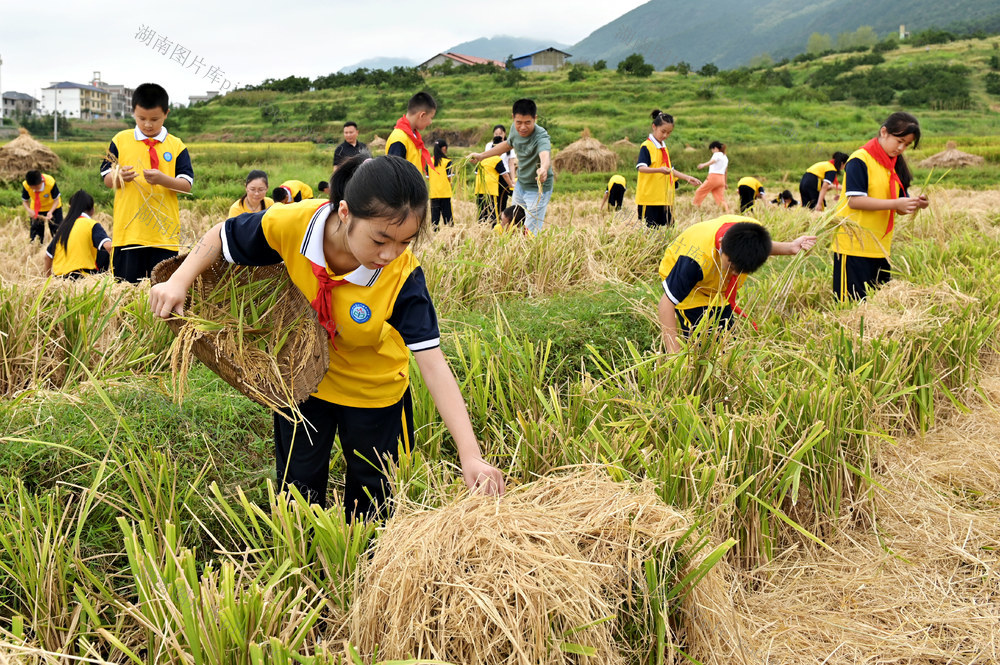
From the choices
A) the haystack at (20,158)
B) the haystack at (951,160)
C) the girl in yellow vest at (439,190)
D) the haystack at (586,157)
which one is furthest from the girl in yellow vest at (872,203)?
the haystack at (20,158)

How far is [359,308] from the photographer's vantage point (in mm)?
1938

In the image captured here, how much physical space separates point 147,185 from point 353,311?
120 inches

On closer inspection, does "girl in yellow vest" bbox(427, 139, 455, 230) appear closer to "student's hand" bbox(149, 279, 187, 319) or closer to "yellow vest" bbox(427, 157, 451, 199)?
"yellow vest" bbox(427, 157, 451, 199)

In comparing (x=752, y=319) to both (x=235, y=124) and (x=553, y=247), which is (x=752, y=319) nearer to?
(x=553, y=247)

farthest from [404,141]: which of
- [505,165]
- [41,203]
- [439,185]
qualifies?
[41,203]


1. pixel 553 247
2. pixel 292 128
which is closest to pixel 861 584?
pixel 553 247

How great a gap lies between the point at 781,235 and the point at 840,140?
2053 cm

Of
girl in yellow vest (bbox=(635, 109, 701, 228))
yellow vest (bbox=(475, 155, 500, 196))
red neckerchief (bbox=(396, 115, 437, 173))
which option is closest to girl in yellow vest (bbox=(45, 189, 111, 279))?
red neckerchief (bbox=(396, 115, 437, 173))

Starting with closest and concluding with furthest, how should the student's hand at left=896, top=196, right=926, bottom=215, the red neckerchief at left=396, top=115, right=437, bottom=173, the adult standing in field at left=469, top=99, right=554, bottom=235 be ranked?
the student's hand at left=896, top=196, right=926, bottom=215
the red neckerchief at left=396, top=115, right=437, bottom=173
the adult standing in field at left=469, top=99, right=554, bottom=235

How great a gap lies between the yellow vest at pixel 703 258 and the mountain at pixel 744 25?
124693 millimetres

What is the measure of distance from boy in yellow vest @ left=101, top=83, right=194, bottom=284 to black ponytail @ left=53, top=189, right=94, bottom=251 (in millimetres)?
937

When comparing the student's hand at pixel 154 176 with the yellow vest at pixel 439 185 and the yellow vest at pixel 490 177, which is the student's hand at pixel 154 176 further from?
the yellow vest at pixel 490 177

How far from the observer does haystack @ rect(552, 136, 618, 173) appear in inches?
817

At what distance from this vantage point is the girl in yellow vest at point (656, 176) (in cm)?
650
